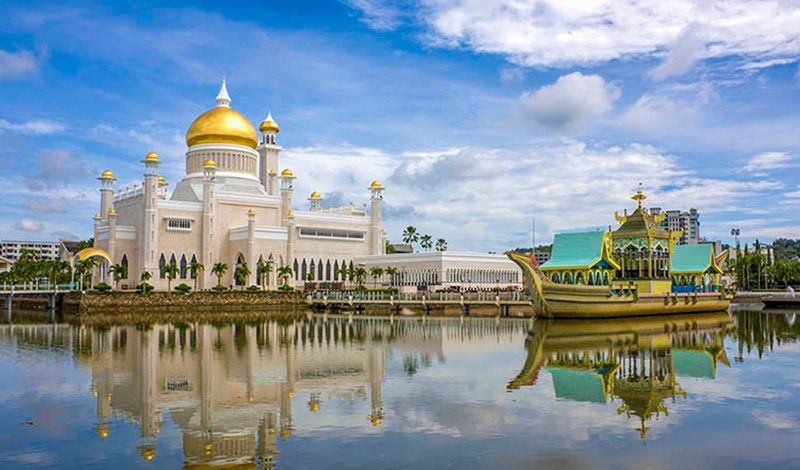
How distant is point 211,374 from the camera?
19.9 m

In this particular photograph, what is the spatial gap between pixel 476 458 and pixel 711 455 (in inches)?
148

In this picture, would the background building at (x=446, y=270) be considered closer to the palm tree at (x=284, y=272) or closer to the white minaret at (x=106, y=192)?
the palm tree at (x=284, y=272)

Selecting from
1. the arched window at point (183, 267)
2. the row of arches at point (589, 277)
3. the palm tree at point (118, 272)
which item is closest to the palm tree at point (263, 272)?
the arched window at point (183, 267)

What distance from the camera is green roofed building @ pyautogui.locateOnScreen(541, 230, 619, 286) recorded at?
4297cm

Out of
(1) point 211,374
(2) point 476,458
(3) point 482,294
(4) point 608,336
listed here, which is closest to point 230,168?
(3) point 482,294

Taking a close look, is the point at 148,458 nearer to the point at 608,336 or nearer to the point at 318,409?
the point at 318,409

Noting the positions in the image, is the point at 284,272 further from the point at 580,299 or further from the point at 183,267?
the point at 580,299

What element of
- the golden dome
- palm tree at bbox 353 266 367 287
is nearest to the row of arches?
palm tree at bbox 353 266 367 287

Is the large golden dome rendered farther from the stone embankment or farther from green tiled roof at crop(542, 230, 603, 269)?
green tiled roof at crop(542, 230, 603, 269)

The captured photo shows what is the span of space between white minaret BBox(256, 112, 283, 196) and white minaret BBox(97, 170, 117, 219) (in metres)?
14.8

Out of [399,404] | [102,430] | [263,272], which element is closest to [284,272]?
[263,272]

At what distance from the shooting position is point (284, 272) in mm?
64375

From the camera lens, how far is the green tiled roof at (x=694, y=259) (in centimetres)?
5328

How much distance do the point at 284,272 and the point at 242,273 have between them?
12.8 feet
